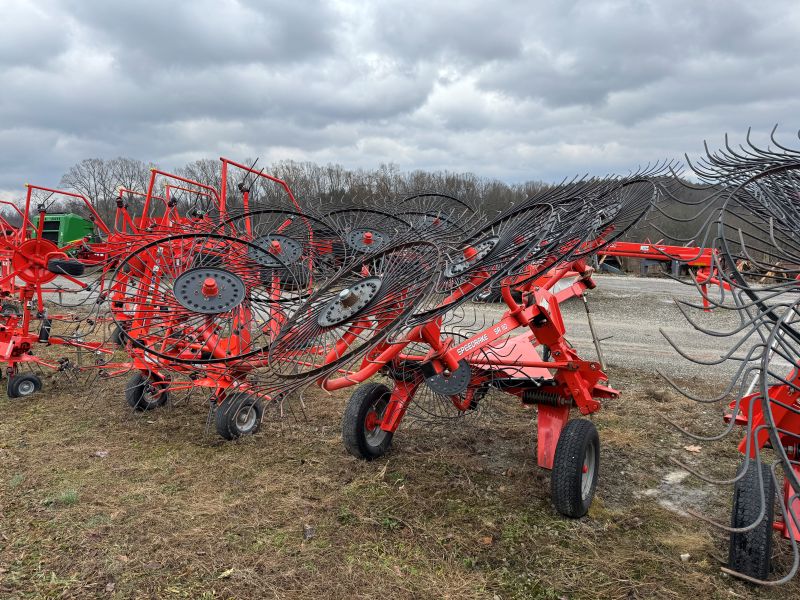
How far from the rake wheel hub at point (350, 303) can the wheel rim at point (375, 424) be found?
192 centimetres

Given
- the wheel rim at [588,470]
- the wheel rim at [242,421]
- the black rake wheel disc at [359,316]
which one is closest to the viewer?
the black rake wheel disc at [359,316]

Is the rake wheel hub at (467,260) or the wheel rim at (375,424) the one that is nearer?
the rake wheel hub at (467,260)

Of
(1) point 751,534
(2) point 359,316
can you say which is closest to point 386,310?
(2) point 359,316

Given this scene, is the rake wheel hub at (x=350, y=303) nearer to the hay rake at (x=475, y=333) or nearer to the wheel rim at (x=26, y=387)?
the hay rake at (x=475, y=333)

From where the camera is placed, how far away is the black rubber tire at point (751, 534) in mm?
2943

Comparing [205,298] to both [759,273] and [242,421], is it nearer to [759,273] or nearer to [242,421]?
[242,421]

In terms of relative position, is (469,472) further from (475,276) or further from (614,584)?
(475,276)

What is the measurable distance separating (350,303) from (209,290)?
4.63ft

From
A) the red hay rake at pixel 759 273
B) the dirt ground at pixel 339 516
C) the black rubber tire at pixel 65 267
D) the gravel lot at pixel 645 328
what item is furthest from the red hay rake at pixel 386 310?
the gravel lot at pixel 645 328

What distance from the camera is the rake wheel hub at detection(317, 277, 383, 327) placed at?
2762mm

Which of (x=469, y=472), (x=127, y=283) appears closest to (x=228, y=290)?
(x=127, y=283)

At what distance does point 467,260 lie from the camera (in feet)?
11.1

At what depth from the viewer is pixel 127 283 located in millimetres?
4355

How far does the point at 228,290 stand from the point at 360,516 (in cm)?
182
